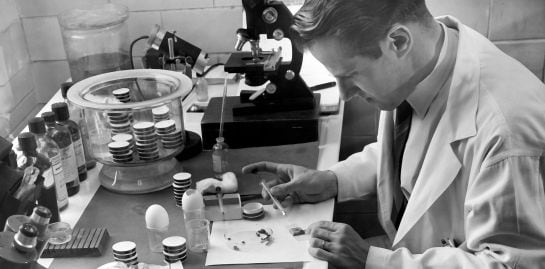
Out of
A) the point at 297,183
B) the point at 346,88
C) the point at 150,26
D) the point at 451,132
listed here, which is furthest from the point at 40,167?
the point at 150,26

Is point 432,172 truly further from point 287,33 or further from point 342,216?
point 342,216

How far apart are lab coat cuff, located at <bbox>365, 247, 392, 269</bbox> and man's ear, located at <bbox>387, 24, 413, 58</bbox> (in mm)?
480

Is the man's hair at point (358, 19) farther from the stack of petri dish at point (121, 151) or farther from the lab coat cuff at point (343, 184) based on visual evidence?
the stack of petri dish at point (121, 151)

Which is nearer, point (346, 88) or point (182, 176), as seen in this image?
point (346, 88)

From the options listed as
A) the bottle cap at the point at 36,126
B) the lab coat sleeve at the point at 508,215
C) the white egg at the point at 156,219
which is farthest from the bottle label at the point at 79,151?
the lab coat sleeve at the point at 508,215

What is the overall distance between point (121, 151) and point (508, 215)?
3.40 feet

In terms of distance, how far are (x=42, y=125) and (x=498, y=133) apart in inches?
44.0

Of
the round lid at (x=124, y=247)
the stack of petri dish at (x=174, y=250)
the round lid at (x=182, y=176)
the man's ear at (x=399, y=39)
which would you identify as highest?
the man's ear at (x=399, y=39)

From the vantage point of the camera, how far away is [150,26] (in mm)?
2861

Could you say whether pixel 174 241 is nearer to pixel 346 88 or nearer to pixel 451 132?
pixel 346 88

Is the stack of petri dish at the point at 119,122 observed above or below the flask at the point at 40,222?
below

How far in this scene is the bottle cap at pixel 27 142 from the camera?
165 centimetres

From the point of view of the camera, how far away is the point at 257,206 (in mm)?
1852

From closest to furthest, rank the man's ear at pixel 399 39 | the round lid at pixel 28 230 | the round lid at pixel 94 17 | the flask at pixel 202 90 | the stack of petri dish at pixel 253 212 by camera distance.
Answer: the round lid at pixel 28 230, the man's ear at pixel 399 39, the stack of petri dish at pixel 253 212, the flask at pixel 202 90, the round lid at pixel 94 17
